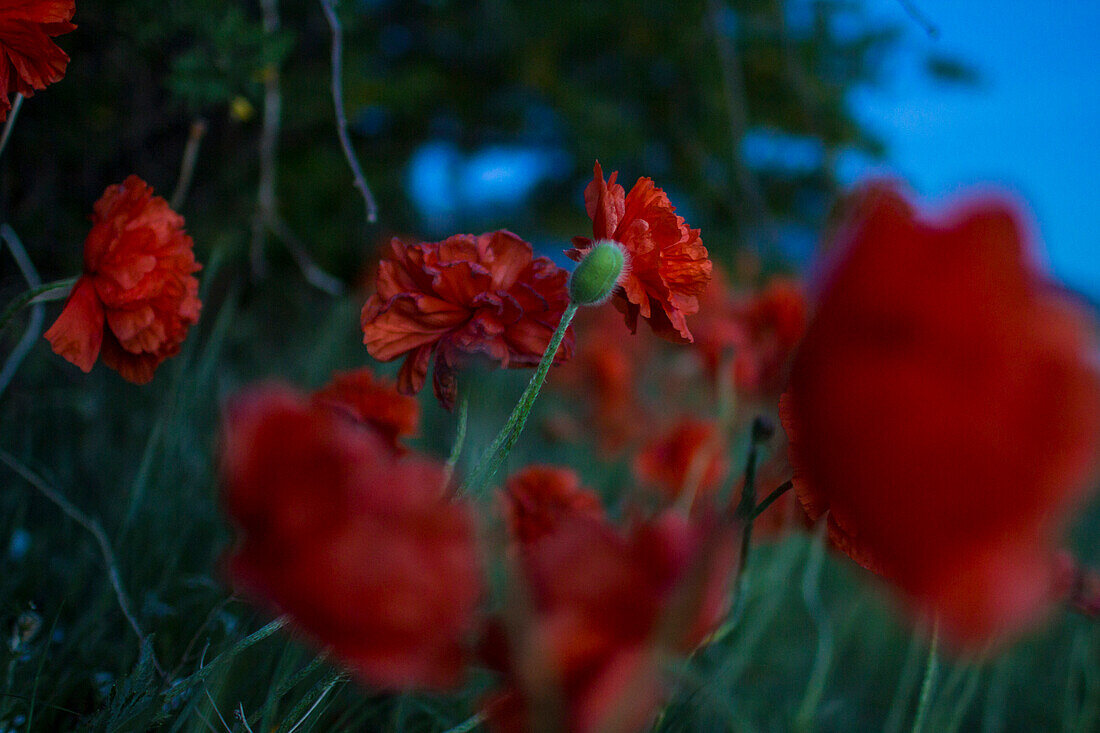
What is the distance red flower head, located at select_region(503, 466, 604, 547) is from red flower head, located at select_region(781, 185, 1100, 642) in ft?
1.06

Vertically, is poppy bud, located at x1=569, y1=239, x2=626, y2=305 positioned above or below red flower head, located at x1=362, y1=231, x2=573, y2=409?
above

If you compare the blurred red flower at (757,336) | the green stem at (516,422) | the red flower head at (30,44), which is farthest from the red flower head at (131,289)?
the blurred red flower at (757,336)

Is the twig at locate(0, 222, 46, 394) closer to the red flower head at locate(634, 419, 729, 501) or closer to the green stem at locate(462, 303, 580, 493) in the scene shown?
the green stem at locate(462, 303, 580, 493)

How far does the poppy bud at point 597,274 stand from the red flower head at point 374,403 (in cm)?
20

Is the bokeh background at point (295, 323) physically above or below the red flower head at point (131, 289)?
below

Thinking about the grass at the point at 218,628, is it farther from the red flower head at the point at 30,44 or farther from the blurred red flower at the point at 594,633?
the red flower head at the point at 30,44

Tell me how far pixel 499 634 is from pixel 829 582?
1.88 meters

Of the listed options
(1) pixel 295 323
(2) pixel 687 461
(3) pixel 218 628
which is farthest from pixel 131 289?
(1) pixel 295 323

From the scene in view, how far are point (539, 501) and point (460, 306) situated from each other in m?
0.18

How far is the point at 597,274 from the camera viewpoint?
1.27ft

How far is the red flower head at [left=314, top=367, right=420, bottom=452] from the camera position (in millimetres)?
542

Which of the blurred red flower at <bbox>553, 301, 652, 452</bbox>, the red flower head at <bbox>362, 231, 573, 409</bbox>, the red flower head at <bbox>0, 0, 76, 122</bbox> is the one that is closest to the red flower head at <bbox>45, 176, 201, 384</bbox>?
the red flower head at <bbox>0, 0, 76, 122</bbox>

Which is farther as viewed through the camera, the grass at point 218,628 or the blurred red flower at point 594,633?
the grass at point 218,628

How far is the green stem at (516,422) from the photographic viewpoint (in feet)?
→ 1.23
